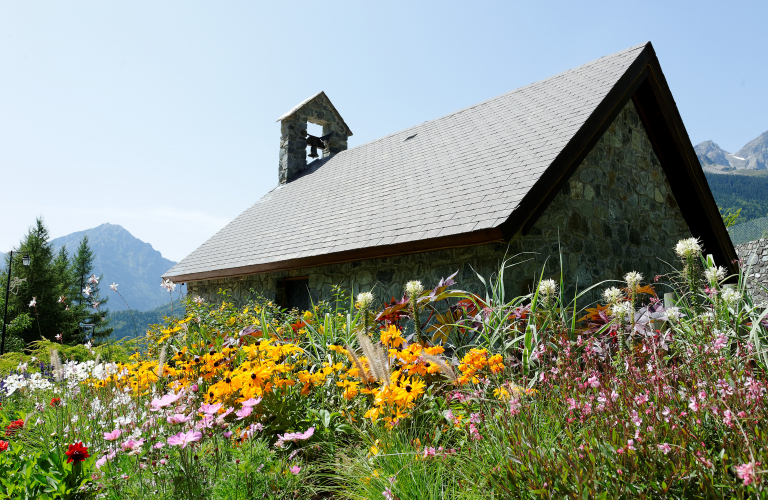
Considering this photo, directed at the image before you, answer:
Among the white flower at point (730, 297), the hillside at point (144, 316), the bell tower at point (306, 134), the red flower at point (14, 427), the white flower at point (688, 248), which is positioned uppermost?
the bell tower at point (306, 134)

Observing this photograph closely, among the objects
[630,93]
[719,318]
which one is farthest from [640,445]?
[630,93]

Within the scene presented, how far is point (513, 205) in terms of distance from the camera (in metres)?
5.19

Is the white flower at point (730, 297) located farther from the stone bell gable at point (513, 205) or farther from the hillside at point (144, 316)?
the hillside at point (144, 316)

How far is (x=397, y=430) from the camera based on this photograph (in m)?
2.31

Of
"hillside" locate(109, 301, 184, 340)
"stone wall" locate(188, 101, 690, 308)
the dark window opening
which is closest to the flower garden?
"hillside" locate(109, 301, 184, 340)

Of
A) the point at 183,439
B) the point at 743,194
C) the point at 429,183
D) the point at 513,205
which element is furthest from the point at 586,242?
the point at 743,194

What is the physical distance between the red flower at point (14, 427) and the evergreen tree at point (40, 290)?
957 inches

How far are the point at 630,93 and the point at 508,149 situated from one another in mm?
2110

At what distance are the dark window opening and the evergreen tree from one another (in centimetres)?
2029

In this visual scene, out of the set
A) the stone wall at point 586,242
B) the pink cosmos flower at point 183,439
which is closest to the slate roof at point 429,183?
the stone wall at point 586,242

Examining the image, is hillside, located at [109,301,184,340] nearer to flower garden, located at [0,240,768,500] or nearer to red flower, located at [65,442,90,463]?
flower garden, located at [0,240,768,500]

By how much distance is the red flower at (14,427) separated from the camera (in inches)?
106

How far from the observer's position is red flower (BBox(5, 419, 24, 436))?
270 cm

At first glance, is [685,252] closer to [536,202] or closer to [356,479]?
[356,479]
